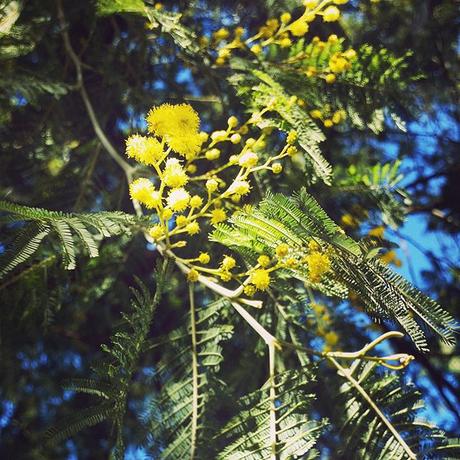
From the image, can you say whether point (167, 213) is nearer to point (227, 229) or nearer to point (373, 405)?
point (227, 229)

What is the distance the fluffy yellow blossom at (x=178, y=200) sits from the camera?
1580mm

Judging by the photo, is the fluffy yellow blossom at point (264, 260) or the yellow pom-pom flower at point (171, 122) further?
the yellow pom-pom flower at point (171, 122)

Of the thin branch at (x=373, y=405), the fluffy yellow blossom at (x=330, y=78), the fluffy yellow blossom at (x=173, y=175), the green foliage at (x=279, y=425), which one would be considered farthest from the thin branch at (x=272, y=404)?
the fluffy yellow blossom at (x=330, y=78)

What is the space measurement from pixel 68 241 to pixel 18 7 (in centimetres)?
115

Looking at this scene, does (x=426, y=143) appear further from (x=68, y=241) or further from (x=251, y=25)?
(x=68, y=241)

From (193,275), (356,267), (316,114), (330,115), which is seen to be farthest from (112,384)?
(330,115)

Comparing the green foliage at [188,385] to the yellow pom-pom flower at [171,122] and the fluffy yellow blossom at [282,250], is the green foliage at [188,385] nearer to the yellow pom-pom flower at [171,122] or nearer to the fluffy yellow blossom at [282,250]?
the fluffy yellow blossom at [282,250]

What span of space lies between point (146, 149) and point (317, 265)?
1.89 ft

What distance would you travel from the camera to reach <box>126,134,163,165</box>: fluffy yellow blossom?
1631 millimetres

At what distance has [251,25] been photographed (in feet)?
10.8

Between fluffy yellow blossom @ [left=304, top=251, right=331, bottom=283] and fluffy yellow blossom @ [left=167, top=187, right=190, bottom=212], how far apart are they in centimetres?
37

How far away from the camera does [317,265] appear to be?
1.45 m

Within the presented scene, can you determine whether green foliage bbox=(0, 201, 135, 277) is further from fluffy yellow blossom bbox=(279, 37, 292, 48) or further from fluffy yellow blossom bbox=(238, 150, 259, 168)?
fluffy yellow blossom bbox=(279, 37, 292, 48)

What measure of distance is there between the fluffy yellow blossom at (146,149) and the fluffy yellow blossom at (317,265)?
0.52 meters
